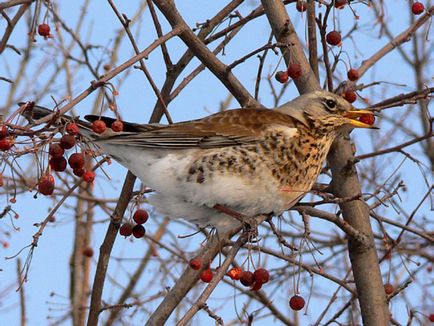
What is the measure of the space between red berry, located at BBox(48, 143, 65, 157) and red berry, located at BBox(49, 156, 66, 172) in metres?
0.07

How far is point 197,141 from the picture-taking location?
14.5 ft

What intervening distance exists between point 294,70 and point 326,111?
50 cm

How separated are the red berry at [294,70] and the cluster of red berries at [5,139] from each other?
1721 mm

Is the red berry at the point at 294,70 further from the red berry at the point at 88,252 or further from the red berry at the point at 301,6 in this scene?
the red berry at the point at 88,252

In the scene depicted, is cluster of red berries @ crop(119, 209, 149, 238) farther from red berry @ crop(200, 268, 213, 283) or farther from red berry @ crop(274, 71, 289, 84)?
red berry @ crop(274, 71, 289, 84)

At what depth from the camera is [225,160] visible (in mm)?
4340

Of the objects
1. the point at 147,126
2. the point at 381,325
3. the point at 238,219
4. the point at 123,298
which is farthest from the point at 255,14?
the point at 123,298

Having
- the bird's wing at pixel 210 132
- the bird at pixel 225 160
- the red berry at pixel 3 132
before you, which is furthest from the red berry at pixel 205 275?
the red berry at pixel 3 132

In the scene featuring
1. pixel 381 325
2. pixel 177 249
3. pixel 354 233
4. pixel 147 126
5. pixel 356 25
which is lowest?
pixel 381 325

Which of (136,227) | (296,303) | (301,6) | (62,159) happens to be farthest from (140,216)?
(301,6)

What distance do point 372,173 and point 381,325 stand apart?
308 cm

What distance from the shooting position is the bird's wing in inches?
170

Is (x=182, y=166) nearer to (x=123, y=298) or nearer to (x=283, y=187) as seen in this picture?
(x=283, y=187)

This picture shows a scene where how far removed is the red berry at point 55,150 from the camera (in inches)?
125
